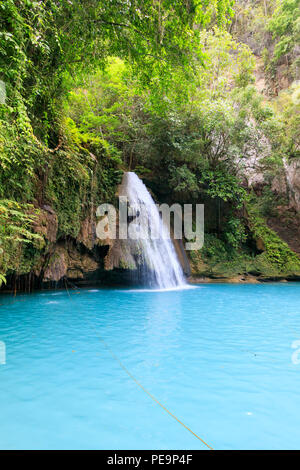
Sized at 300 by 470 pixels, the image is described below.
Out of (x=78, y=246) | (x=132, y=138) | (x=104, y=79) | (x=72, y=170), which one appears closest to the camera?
(x=72, y=170)

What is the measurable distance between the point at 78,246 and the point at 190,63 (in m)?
6.20

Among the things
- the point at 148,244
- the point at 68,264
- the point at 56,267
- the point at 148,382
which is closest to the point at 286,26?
the point at 148,244

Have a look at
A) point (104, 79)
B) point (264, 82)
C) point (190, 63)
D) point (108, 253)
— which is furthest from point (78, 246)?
point (264, 82)

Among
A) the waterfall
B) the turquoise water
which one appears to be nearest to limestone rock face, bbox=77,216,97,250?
the waterfall

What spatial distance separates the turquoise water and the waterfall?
14.9 feet

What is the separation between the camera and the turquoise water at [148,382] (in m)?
2.06

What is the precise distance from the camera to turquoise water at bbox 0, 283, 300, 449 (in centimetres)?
206

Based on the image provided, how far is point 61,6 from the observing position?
5164 mm

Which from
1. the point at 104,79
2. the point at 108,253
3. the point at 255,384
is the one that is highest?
the point at 104,79

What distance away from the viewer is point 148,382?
2.86m

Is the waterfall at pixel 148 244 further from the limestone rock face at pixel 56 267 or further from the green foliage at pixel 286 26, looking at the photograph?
the green foliage at pixel 286 26

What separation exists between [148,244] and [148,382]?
778 centimetres

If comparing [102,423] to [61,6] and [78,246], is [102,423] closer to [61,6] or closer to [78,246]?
[61,6]

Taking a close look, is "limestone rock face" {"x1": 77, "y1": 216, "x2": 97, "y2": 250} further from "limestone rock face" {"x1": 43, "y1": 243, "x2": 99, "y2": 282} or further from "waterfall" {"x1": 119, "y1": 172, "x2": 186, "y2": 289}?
"waterfall" {"x1": 119, "y1": 172, "x2": 186, "y2": 289}
